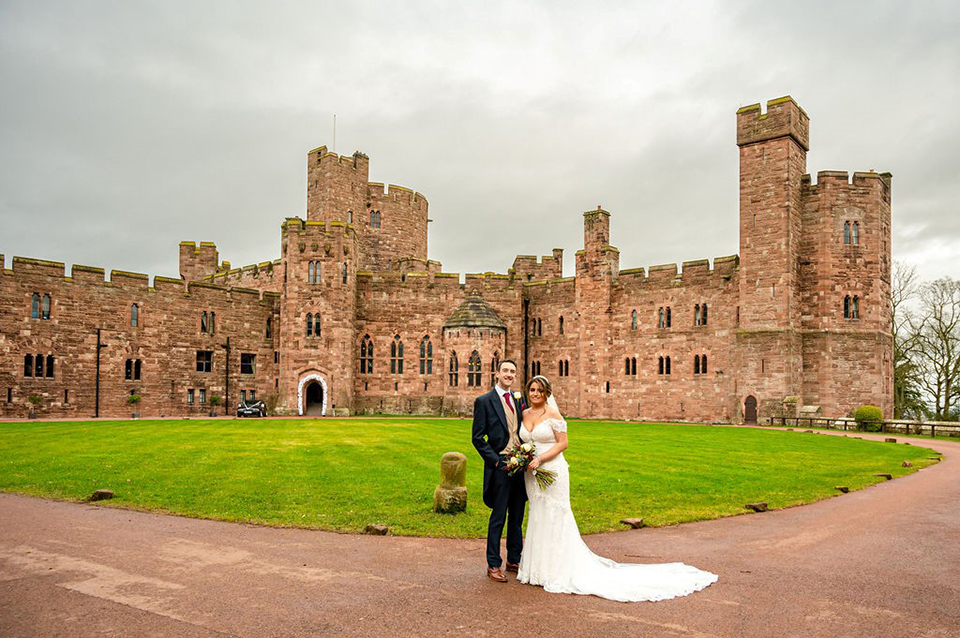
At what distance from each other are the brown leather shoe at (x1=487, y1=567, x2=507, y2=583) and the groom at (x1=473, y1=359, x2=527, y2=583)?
6 cm

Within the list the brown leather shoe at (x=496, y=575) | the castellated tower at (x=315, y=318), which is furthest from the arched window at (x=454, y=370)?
the brown leather shoe at (x=496, y=575)

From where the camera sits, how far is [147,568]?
8.59 metres

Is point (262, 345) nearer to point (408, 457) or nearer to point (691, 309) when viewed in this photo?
point (691, 309)

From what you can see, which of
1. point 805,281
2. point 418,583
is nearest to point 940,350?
point 805,281

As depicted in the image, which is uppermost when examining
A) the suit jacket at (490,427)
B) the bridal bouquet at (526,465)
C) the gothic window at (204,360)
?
the gothic window at (204,360)

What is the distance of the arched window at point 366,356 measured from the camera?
167 feet

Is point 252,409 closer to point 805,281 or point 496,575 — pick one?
point 805,281

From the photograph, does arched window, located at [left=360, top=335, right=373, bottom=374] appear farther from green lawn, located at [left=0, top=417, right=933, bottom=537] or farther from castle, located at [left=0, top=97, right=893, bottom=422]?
green lawn, located at [left=0, top=417, right=933, bottom=537]

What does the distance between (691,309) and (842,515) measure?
33300 mm

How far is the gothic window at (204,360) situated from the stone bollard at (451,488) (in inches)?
1491

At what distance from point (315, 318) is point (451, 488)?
36.7 metres

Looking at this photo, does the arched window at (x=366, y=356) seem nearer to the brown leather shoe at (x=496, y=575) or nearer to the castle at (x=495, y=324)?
the castle at (x=495, y=324)

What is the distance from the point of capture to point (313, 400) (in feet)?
162

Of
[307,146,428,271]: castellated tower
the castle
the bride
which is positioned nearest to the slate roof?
the castle
